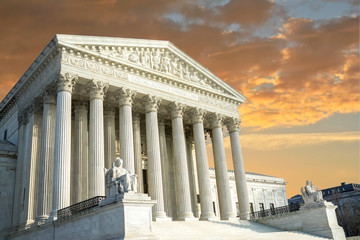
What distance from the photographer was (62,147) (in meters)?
24.9

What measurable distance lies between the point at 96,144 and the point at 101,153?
81 cm

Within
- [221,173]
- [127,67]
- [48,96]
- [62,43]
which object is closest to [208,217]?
[221,173]

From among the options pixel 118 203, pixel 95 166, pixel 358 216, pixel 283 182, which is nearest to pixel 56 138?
pixel 95 166

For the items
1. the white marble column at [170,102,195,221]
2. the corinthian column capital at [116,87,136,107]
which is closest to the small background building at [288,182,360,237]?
the white marble column at [170,102,195,221]

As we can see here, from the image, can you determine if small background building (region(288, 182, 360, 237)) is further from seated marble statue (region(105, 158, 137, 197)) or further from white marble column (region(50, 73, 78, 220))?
seated marble statue (region(105, 158, 137, 197))

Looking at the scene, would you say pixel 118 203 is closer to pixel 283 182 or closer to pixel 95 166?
pixel 95 166

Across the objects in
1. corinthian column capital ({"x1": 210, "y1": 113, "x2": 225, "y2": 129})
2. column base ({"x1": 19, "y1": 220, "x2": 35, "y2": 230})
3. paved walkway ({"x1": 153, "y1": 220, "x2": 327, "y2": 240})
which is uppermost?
corinthian column capital ({"x1": 210, "y1": 113, "x2": 225, "y2": 129})

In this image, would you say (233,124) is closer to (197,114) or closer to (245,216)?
(197,114)

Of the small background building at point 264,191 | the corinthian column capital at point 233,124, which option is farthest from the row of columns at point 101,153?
the small background building at point 264,191

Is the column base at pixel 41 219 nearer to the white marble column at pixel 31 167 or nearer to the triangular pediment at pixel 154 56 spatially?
the white marble column at pixel 31 167

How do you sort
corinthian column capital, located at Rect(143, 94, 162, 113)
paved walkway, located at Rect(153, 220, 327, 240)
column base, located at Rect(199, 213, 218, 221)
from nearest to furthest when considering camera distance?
1. paved walkway, located at Rect(153, 220, 327, 240)
2. column base, located at Rect(199, 213, 218, 221)
3. corinthian column capital, located at Rect(143, 94, 162, 113)

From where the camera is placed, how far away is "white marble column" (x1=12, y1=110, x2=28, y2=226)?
97.6ft

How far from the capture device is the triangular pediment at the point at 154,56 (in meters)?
28.9

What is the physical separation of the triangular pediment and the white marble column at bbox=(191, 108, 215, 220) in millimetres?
3798
